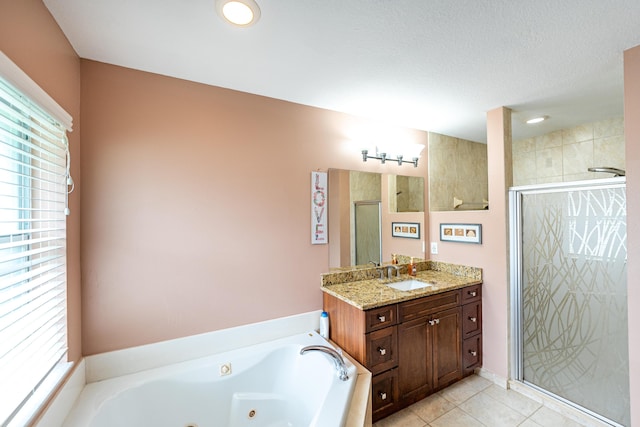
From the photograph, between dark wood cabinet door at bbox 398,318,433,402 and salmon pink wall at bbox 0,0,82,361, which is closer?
salmon pink wall at bbox 0,0,82,361

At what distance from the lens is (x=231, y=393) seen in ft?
5.61

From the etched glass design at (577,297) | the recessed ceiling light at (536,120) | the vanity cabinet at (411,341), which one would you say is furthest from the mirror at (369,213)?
the recessed ceiling light at (536,120)

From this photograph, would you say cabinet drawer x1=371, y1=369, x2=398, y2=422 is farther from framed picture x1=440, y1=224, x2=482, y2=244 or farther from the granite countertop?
framed picture x1=440, y1=224, x2=482, y2=244

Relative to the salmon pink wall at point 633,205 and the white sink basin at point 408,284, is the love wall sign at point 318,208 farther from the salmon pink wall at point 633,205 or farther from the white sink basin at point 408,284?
the salmon pink wall at point 633,205

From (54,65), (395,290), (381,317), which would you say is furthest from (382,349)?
(54,65)

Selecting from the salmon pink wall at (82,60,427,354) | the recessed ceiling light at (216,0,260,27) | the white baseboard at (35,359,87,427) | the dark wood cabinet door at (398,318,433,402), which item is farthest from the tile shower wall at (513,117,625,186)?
the white baseboard at (35,359,87,427)

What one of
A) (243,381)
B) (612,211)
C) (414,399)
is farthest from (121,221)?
(612,211)

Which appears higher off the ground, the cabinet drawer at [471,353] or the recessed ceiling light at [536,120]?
the recessed ceiling light at [536,120]

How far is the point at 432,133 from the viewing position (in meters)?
2.98

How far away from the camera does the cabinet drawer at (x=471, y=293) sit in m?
2.33

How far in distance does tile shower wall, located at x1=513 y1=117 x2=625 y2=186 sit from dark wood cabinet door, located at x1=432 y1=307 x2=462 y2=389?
2.13m

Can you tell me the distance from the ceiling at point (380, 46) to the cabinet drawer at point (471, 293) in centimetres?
162

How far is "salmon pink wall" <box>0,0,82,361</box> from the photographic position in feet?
3.20

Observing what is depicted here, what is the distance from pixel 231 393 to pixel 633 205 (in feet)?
8.79
